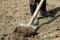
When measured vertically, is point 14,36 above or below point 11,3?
below

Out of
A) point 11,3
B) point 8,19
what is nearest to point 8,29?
point 8,19

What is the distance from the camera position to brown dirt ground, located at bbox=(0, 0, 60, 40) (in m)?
3.94

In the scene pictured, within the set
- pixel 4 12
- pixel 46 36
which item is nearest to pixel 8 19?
pixel 4 12

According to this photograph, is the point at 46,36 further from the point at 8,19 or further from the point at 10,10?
the point at 10,10

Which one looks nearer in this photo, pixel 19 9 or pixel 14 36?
pixel 14 36

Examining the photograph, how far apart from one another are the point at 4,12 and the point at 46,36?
163 cm

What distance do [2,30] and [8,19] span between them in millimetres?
544

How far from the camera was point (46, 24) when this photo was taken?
14.4ft

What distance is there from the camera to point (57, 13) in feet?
16.6

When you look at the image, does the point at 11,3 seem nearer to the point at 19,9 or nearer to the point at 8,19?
the point at 19,9

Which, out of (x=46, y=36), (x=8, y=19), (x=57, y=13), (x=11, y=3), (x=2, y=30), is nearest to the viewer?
(x=46, y=36)

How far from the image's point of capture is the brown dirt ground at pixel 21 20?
12.9 ft

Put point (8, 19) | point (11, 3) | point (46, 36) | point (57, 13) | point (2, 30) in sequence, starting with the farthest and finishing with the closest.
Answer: point (11, 3) < point (57, 13) < point (8, 19) < point (2, 30) < point (46, 36)

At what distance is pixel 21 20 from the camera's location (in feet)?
15.3
